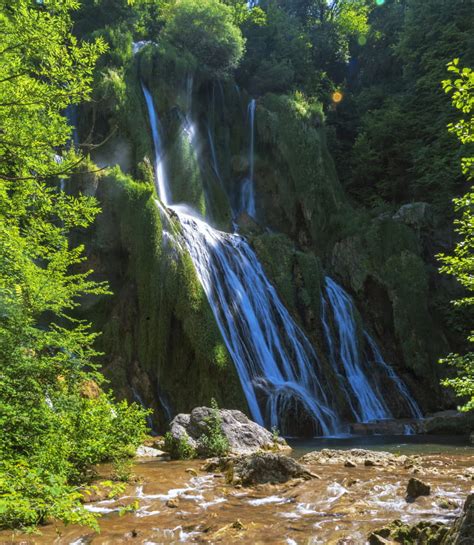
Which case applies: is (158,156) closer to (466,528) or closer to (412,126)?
Answer: (412,126)

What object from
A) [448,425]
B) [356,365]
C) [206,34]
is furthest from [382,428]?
[206,34]

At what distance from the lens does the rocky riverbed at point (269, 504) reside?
4910mm

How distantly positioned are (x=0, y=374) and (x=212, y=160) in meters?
21.3

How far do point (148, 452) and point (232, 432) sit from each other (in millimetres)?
1786

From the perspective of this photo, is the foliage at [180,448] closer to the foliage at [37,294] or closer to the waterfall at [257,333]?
the foliage at [37,294]

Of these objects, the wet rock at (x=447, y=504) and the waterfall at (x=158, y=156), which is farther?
the waterfall at (x=158, y=156)

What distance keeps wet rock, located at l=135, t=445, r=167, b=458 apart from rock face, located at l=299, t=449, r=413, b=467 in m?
2.87

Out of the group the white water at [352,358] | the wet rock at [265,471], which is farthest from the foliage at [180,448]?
the white water at [352,358]

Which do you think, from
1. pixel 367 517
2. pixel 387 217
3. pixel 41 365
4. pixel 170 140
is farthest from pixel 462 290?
pixel 41 365

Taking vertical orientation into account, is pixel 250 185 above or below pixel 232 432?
above

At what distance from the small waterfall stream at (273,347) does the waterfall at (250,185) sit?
5444mm

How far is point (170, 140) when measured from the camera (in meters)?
22.5

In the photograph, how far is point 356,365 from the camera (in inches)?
768

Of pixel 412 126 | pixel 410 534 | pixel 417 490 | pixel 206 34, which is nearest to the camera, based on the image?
pixel 410 534
